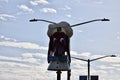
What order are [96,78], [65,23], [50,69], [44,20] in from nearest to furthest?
[50,69] → [65,23] → [44,20] → [96,78]

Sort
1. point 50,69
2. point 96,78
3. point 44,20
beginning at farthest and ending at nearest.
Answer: point 96,78
point 44,20
point 50,69

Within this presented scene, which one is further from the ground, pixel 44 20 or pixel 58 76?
pixel 44 20

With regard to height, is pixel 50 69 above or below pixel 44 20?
below

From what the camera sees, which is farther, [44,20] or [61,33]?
[44,20]

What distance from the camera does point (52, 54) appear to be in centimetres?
3981

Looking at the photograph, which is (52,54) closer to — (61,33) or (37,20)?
(61,33)

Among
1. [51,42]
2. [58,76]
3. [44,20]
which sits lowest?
[58,76]

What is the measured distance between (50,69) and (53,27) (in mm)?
4376

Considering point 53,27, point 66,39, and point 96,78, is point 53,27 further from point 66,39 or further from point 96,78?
point 96,78

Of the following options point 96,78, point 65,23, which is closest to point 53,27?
point 65,23

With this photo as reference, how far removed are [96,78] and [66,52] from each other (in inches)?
543

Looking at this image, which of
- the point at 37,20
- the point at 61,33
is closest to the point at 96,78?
the point at 37,20

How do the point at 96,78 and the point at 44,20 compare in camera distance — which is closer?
the point at 44,20

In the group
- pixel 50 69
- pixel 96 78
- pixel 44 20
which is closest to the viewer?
pixel 50 69
